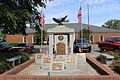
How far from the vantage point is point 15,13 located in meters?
24.0

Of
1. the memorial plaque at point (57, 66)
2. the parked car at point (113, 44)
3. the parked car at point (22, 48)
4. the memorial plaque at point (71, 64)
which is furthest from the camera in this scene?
the parked car at point (22, 48)

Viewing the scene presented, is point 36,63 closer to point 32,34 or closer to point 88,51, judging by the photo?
point 88,51

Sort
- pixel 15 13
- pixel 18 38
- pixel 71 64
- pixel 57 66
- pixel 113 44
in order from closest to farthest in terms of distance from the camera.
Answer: pixel 57 66, pixel 71 64, pixel 15 13, pixel 113 44, pixel 18 38

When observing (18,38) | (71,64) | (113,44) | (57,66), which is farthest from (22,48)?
(18,38)

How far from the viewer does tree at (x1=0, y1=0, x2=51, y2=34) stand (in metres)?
22.9

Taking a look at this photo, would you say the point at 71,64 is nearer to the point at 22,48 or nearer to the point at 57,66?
the point at 57,66

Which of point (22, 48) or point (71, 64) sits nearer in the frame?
point (71, 64)

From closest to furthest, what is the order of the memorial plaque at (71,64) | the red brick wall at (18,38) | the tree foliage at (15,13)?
the memorial plaque at (71,64) → the tree foliage at (15,13) → the red brick wall at (18,38)

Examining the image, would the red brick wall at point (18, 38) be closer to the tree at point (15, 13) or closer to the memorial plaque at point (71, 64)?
the tree at point (15, 13)

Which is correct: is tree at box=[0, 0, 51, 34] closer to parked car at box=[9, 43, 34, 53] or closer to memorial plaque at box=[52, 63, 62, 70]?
parked car at box=[9, 43, 34, 53]

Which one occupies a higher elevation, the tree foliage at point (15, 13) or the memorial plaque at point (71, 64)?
the tree foliage at point (15, 13)

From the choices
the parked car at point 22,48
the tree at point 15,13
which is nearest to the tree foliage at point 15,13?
the tree at point 15,13

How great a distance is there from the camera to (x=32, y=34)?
232 feet

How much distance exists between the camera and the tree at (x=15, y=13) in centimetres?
2288
